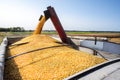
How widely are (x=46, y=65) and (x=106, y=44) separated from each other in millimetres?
7363

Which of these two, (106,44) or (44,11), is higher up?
(44,11)

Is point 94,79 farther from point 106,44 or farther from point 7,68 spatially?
point 106,44

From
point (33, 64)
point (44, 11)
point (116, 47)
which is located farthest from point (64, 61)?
point (44, 11)

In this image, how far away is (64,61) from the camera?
7609mm

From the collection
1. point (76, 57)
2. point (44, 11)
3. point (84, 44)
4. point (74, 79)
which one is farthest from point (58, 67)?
point (44, 11)

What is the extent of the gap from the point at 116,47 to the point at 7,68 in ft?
27.0

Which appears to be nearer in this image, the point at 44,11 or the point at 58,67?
the point at 58,67

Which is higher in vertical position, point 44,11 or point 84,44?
point 44,11

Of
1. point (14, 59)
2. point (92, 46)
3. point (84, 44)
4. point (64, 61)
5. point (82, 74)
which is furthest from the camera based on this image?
point (84, 44)

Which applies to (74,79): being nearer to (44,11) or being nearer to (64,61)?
(64,61)

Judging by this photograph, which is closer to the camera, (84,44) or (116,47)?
(116,47)

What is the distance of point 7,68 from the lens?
25.1 feet

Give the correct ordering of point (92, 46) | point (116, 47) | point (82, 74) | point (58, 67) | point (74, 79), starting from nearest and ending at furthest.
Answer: point (74, 79) < point (82, 74) < point (58, 67) < point (116, 47) < point (92, 46)

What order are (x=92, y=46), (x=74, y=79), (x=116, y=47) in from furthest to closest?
(x=92, y=46), (x=116, y=47), (x=74, y=79)
